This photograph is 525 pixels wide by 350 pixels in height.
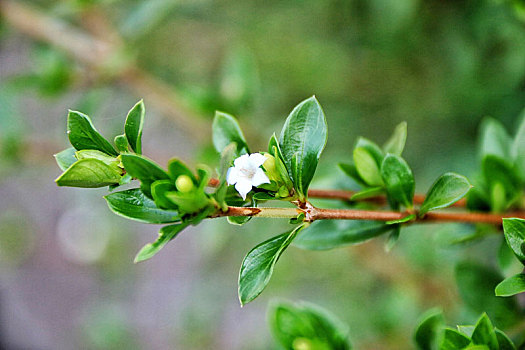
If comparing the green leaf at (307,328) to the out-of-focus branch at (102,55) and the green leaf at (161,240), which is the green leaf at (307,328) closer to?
the green leaf at (161,240)

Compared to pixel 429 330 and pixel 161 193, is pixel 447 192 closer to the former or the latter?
pixel 429 330

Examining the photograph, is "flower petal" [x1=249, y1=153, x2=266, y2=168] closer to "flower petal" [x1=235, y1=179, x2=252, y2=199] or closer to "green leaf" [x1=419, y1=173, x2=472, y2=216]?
"flower petal" [x1=235, y1=179, x2=252, y2=199]

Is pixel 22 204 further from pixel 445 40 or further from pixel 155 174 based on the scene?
pixel 155 174

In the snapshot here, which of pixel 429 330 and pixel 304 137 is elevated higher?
pixel 304 137

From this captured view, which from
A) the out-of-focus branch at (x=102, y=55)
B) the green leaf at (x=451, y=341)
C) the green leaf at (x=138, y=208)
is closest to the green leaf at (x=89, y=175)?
the green leaf at (x=138, y=208)

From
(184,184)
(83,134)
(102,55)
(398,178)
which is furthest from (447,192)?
(102,55)
